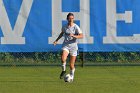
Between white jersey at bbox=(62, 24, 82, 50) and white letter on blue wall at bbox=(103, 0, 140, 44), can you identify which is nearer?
white jersey at bbox=(62, 24, 82, 50)

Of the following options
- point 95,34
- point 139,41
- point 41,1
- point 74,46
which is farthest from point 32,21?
point 74,46

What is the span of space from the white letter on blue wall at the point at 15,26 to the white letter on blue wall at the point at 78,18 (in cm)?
107

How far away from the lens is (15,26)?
23.7 metres
